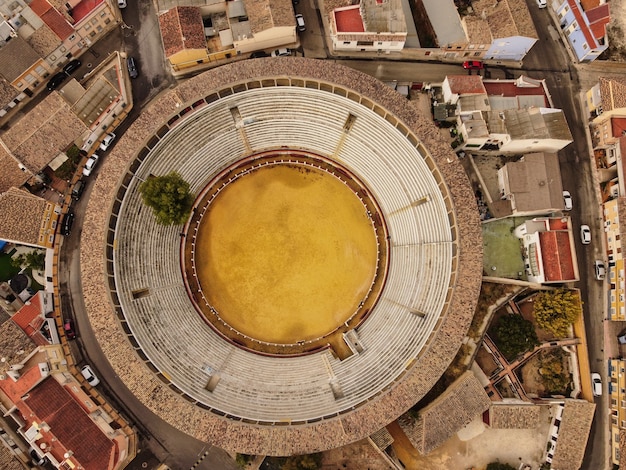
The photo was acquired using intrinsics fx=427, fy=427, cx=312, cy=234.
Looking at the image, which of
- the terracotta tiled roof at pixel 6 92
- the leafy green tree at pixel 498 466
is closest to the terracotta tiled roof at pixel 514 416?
the leafy green tree at pixel 498 466

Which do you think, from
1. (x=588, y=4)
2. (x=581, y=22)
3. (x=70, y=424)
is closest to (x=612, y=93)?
(x=581, y=22)

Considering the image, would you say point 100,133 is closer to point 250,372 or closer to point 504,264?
point 250,372

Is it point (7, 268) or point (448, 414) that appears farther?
point (7, 268)

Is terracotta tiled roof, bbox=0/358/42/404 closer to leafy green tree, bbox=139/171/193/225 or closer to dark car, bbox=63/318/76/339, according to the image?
dark car, bbox=63/318/76/339

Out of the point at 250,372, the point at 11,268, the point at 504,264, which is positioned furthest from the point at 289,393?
the point at 11,268

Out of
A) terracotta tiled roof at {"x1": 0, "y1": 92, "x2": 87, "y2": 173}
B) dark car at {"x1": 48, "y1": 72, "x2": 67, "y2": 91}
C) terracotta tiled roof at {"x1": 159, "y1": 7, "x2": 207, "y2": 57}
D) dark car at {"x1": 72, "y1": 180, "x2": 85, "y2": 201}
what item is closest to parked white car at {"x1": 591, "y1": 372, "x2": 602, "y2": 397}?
terracotta tiled roof at {"x1": 159, "y1": 7, "x2": 207, "y2": 57}

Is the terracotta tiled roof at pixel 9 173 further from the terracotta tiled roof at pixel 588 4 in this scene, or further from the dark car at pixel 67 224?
the terracotta tiled roof at pixel 588 4

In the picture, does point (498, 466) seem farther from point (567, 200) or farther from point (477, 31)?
point (477, 31)
